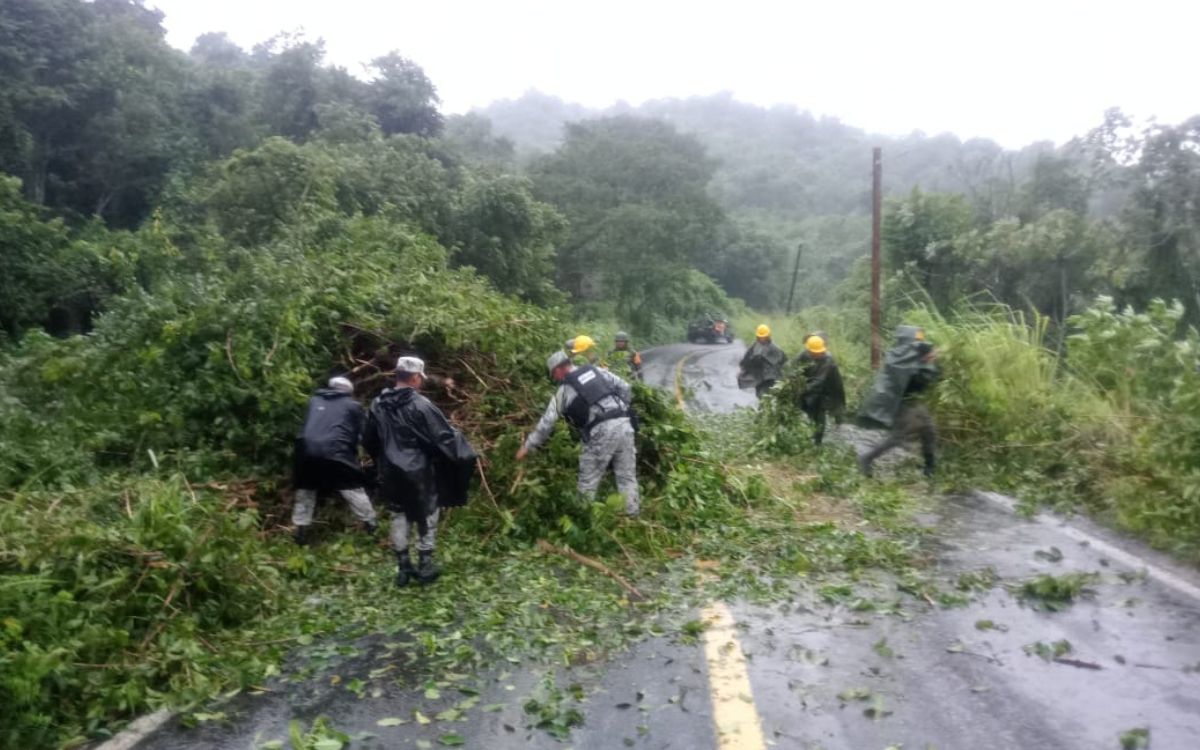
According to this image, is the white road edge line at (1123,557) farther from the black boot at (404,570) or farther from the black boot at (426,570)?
the black boot at (404,570)

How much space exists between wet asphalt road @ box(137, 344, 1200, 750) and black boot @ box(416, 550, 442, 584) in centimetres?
111

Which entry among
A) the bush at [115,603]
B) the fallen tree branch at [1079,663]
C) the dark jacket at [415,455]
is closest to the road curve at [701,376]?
the dark jacket at [415,455]

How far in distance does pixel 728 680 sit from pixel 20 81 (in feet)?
99.7

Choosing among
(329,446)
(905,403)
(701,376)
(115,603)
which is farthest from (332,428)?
(701,376)

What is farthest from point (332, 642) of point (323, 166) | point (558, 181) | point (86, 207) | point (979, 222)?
point (558, 181)

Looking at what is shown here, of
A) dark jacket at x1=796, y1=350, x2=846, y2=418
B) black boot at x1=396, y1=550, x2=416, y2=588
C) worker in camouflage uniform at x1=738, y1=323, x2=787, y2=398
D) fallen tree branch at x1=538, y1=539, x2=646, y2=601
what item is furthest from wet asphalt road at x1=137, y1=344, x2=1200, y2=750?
worker in camouflage uniform at x1=738, y1=323, x2=787, y2=398

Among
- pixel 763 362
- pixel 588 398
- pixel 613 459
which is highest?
pixel 588 398

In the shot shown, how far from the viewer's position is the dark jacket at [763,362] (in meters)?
15.1

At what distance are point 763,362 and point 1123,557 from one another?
325 inches

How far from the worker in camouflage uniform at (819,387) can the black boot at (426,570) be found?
6.69 meters

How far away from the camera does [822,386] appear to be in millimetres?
12242

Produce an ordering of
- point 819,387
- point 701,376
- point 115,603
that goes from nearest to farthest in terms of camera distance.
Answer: point 115,603, point 819,387, point 701,376

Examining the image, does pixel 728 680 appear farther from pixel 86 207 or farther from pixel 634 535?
pixel 86 207

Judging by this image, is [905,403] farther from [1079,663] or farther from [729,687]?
[729,687]
